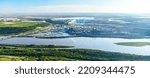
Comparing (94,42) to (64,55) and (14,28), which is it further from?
(14,28)

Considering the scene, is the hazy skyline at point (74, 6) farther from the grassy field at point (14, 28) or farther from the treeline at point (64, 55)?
the treeline at point (64, 55)

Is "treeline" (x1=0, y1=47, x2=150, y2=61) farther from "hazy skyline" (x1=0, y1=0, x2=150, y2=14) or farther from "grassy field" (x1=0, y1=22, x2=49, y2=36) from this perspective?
"hazy skyline" (x1=0, y1=0, x2=150, y2=14)

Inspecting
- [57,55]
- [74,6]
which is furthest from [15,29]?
[74,6]

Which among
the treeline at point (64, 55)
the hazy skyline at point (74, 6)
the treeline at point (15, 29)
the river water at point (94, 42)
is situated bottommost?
the treeline at point (64, 55)

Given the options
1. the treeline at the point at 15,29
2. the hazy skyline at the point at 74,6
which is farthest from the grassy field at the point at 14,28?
the hazy skyline at the point at 74,6

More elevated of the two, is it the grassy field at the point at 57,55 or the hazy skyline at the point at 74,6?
the hazy skyline at the point at 74,6

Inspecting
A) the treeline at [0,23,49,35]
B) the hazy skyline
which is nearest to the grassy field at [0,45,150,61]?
the treeline at [0,23,49,35]
